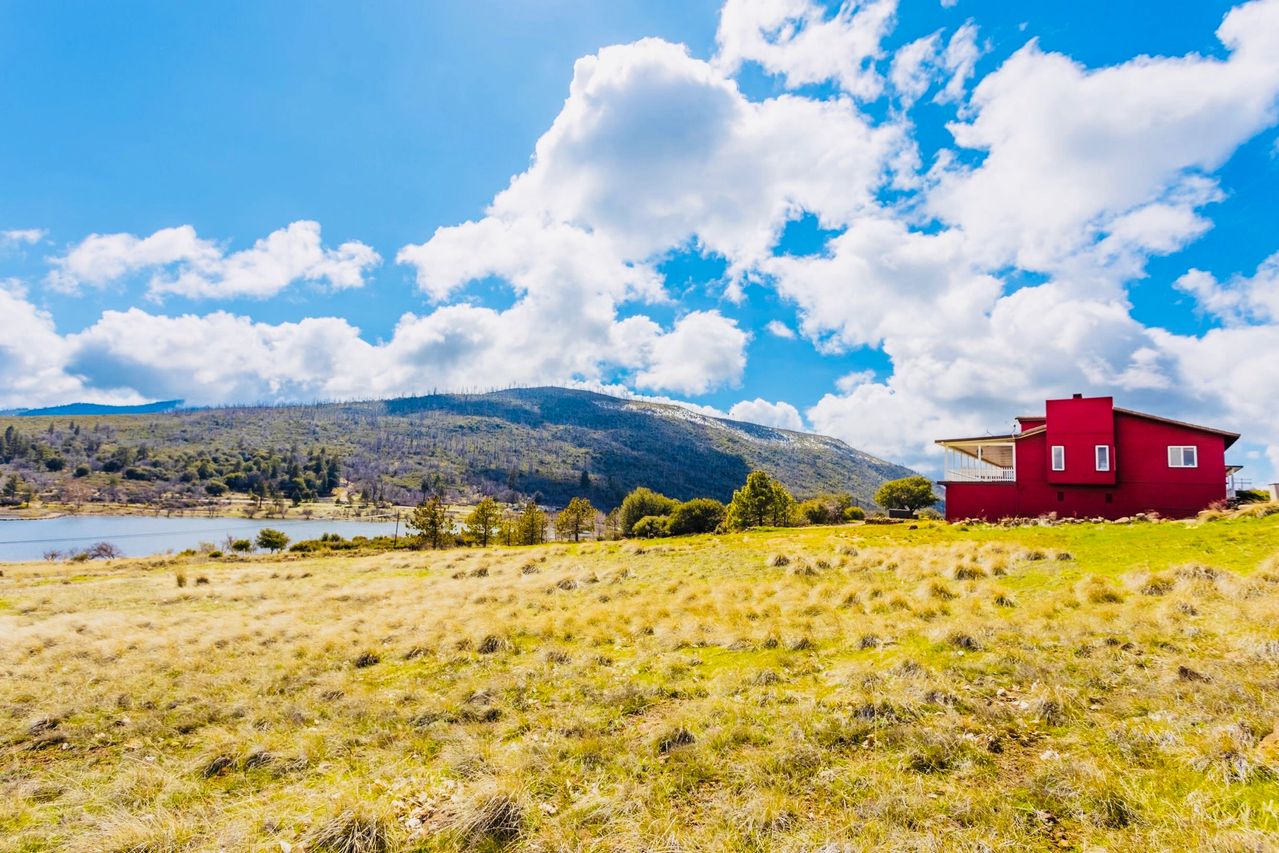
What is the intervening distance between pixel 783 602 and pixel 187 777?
1101 cm

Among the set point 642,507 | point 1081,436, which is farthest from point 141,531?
point 1081,436

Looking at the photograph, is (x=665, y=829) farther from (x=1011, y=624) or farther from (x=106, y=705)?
(x=106, y=705)

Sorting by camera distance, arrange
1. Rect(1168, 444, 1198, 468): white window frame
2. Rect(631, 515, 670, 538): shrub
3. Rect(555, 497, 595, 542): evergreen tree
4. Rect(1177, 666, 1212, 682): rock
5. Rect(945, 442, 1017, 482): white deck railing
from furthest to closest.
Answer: Rect(631, 515, 670, 538): shrub, Rect(555, 497, 595, 542): evergreen tree, Rect(945, 442, 1017, 482): white deck railing, Rect(1168, 444, 1198, 468): white window frame, Rect(1177, 666, 1212, 682): rock

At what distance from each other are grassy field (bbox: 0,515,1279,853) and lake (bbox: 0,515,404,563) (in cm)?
11744

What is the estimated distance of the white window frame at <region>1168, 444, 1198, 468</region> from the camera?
32.7m

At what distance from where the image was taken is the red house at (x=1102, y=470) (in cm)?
3250

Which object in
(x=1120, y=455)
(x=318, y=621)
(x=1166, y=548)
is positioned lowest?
(x=318, y=621)

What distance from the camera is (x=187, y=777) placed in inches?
249

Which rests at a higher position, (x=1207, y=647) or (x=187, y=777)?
(x=1207, y=647)

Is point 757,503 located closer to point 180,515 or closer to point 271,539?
point 271,539

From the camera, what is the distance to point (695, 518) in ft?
299

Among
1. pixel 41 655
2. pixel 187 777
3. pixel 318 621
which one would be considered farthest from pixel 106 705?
pixel 318 621

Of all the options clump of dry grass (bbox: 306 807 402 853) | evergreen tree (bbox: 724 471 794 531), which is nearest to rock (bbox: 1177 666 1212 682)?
clump of dry grass (bbox: 306 807 402 853)

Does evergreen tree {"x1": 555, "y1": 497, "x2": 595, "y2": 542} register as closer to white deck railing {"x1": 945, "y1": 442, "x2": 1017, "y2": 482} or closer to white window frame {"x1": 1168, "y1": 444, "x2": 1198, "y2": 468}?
white deck railing {"x1": 945, "y1": 442, "x2": 1017, "y2": 482}
